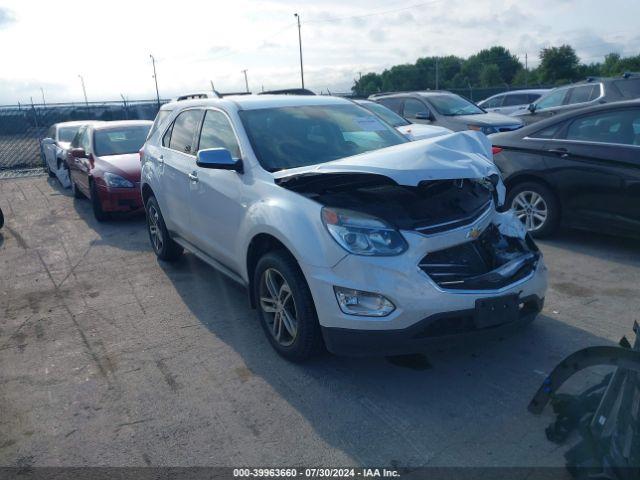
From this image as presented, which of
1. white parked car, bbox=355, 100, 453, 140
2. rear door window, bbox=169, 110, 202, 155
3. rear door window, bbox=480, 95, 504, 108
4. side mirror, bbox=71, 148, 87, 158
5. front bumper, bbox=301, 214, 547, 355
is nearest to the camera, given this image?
front bumper, bbox=301, 214, 547, 355

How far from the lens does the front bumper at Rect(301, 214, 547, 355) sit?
3307mm

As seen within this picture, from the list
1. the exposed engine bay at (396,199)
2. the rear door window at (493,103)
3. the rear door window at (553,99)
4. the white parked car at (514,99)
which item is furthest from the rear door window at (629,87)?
the exposed engine bay at (396,199)

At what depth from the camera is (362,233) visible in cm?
346

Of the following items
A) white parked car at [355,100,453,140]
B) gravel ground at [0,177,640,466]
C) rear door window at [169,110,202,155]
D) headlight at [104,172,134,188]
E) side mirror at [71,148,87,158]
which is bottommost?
gravel ground at [0,177,640,466]

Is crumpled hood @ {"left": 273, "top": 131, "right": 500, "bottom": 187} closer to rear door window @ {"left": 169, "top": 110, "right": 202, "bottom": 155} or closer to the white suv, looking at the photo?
the white suv

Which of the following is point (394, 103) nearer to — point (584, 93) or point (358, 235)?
point (584, 93)

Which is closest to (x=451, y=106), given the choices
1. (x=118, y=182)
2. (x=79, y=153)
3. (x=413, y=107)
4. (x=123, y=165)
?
(x=413, y=107)

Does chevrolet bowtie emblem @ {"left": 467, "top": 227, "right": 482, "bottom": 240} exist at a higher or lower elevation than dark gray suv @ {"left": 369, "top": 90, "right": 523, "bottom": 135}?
lower

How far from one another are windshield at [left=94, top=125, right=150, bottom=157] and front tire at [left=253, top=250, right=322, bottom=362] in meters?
6.68

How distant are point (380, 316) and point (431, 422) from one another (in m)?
0.65

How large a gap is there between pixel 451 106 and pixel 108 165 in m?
7.23

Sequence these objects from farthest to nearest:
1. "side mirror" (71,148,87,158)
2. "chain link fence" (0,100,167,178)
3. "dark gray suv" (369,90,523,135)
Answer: "chain link fence" (0,100,167,178)
"dark gray suv" (369,90,523,135)
"side mirror" (71,148,87,158)

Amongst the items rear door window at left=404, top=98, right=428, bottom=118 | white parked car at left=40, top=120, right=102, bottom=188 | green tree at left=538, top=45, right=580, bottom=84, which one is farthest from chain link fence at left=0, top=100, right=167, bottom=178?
green tree at left=538, top=45, right=580, bottom=84

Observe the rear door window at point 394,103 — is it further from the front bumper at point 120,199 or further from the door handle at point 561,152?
the door handle at point 561,152
